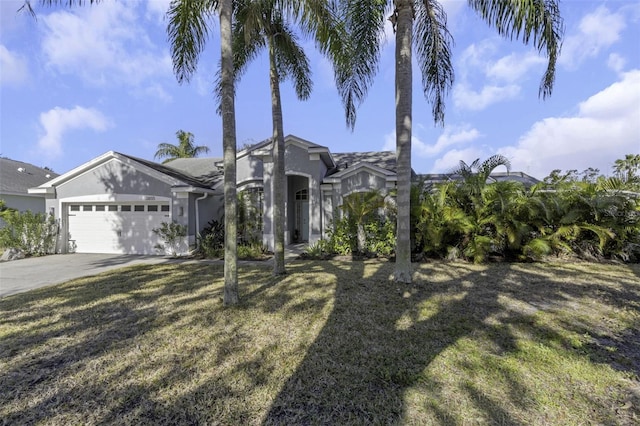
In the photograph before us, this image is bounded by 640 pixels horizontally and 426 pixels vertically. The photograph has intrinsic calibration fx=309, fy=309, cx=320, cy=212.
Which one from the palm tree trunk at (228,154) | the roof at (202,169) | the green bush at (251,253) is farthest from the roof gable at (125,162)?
the palm tree trunk at (228,154)

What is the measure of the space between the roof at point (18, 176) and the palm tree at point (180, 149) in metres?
9.20

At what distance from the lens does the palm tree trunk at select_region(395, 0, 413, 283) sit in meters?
6.59

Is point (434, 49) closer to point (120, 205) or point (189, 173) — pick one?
point (120, 205)

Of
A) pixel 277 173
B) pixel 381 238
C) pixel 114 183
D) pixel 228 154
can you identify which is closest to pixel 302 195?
pixel 381 238

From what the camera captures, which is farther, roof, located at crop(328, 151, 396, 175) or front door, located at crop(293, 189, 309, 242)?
front door, located at crop(293, 189, 309, 242)

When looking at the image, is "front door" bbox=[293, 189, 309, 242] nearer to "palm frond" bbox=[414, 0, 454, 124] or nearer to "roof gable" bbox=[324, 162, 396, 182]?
"roof gable" bbox=[324, 162, 396, 182]

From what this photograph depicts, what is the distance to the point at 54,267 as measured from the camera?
10.0 m

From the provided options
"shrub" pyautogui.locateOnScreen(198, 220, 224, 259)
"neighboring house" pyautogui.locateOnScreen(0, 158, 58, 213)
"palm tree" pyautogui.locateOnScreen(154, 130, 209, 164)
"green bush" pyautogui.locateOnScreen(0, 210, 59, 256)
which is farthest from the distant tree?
"palm tree" pyautogui.locateOnScreen(154, 130, 209, 164)

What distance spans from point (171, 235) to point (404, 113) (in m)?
10.1

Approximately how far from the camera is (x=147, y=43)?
925cm

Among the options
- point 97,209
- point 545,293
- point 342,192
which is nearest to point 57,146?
point 97,209

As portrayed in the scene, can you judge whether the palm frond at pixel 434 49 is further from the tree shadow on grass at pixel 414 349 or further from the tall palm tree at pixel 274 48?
the tree shadow on grass at pixel 414 349

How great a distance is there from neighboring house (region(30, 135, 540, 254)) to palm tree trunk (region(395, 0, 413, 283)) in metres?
5.99

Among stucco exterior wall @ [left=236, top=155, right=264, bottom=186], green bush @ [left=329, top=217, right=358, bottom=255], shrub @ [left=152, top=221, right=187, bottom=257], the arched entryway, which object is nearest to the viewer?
green bush @ [left=329, top=217, right=358, bottom=255]
